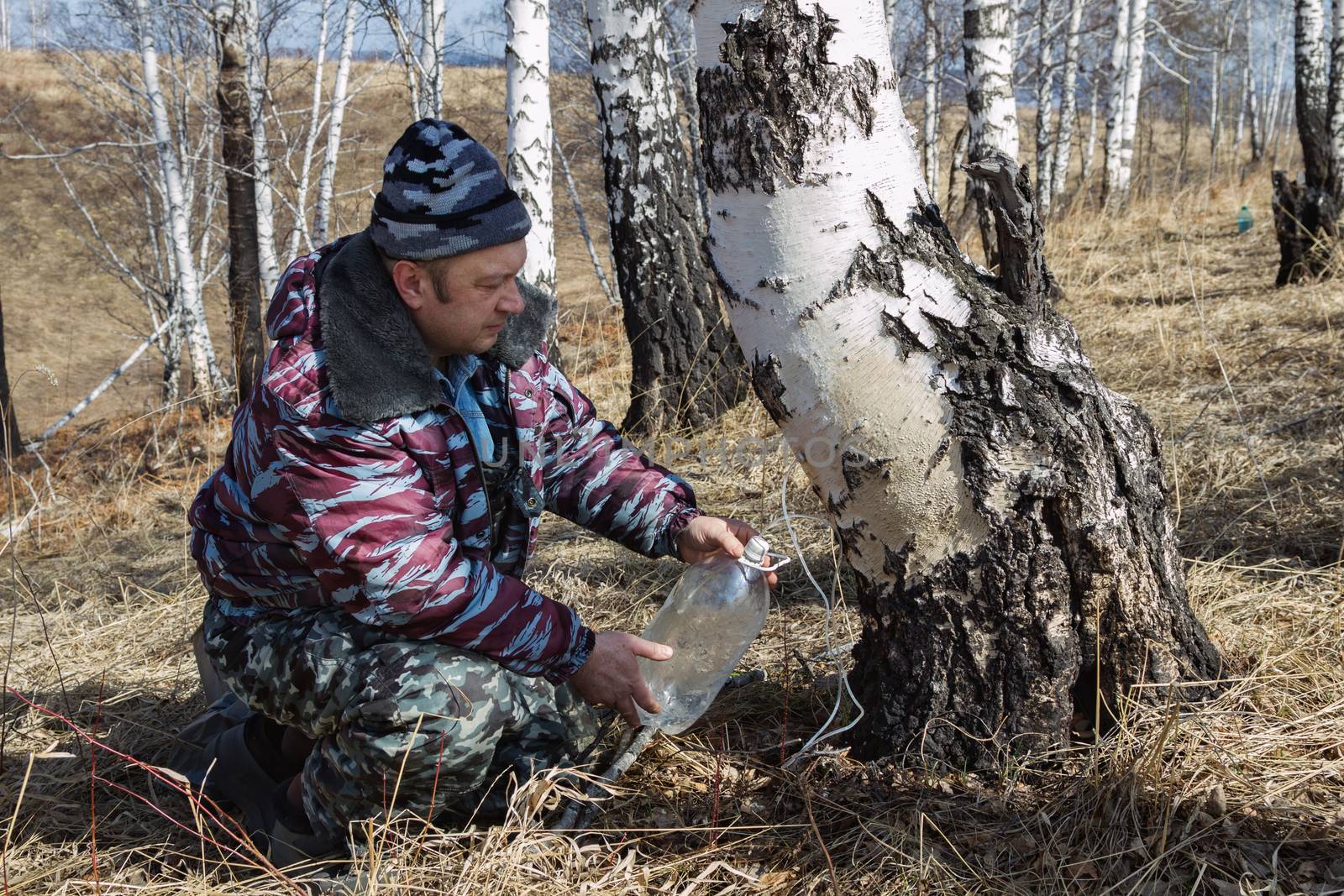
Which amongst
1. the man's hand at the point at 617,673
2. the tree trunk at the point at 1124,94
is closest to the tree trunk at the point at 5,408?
the man's hand at the point at 617,673

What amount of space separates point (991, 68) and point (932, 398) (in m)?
5.26

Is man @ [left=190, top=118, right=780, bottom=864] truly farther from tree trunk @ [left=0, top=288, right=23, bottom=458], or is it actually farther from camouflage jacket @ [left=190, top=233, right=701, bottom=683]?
tree trunk @ [left=0, top=288, right=23, bottom=458]

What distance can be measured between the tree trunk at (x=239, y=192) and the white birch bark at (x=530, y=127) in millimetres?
3817

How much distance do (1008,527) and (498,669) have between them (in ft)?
3.61

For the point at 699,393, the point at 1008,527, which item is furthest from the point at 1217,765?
the point at 699,393

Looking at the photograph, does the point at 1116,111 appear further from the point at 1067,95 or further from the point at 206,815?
the point at 206,815

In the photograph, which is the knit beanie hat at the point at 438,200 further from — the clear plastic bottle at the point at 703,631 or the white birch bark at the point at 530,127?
the white birch bark at the point at 530,127

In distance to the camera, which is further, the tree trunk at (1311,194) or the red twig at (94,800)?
the tree trunk at (1311,194)

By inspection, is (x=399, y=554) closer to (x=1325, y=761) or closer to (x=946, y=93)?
(x=1325, y=761)

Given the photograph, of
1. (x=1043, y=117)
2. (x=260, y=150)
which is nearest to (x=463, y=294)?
(x=260, y=150)

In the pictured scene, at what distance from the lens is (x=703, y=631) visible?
276 cm

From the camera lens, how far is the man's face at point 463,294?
1940 mm

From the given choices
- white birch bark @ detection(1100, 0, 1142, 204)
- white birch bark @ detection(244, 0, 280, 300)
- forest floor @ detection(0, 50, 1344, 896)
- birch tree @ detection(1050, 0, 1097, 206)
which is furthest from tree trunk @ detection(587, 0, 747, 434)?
white birch bark @ detection(1100, 0, 1142, 204)

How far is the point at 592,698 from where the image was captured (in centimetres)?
208
